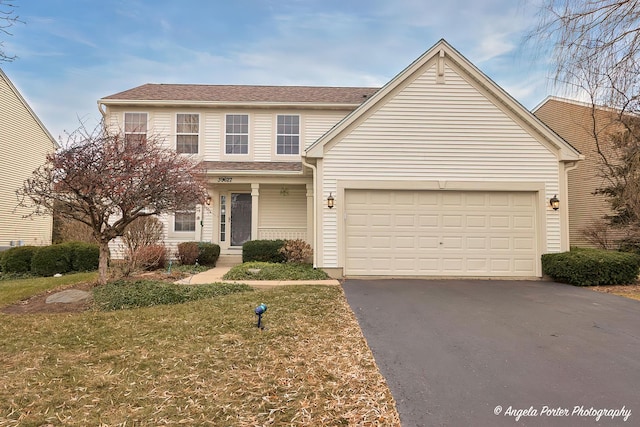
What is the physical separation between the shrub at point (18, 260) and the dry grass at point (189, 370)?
22.3ft

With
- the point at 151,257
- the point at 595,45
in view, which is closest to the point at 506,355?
the point at 595,45

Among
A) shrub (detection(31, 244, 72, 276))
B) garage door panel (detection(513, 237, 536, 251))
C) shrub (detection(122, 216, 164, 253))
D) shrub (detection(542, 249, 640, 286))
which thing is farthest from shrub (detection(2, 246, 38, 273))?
shrub (detection(542, 249, 640, 286))

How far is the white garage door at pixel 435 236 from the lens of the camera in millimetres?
9945

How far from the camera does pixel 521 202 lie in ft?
33.3

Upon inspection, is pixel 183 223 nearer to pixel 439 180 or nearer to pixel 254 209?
pixel 254 209

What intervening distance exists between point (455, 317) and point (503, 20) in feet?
18.2

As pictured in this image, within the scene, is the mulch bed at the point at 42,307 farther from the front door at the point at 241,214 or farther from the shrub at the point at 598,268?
the shrub at the point at 598,268

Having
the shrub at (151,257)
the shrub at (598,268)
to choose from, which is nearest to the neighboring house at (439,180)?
the shrub at (598,268)

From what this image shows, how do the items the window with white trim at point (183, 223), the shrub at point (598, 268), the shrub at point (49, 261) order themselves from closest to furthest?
the shrub at point (598, 268), the shrub at point (49, 261), the window with white trim at point (183, 223)

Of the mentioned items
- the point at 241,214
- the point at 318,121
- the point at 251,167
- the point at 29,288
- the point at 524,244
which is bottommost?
the point at 29,288

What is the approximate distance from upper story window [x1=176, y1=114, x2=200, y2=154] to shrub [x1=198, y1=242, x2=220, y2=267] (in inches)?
165

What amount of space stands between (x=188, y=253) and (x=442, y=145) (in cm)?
859

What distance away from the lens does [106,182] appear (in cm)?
657

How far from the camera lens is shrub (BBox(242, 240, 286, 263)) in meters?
12.3
